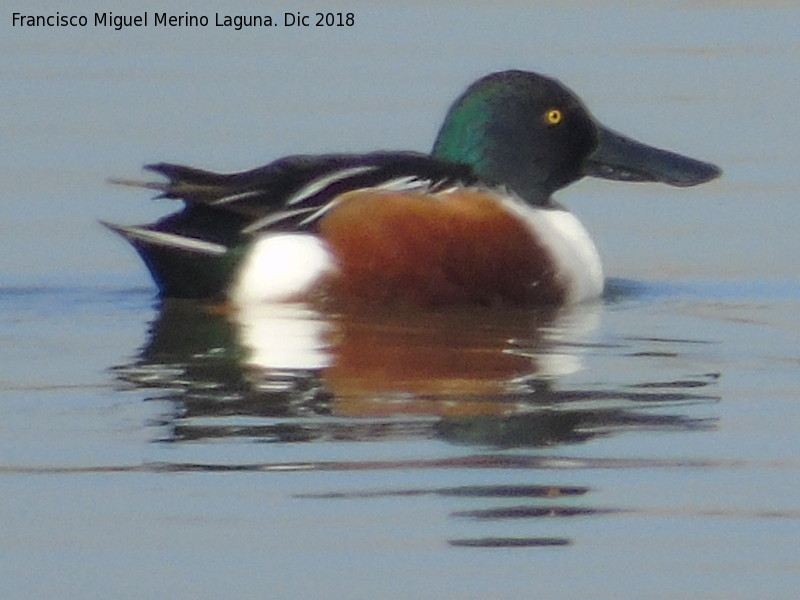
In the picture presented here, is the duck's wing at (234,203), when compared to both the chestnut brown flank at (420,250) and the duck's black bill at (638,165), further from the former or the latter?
the duck's black bill at (638,165)

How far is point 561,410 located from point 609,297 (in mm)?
2500

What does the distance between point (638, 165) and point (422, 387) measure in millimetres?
3024

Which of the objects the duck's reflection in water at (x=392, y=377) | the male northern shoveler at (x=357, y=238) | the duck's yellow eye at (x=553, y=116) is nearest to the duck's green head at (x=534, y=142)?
the duck's yellow eye at (x=553, y=116)

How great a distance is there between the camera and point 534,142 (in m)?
9.56

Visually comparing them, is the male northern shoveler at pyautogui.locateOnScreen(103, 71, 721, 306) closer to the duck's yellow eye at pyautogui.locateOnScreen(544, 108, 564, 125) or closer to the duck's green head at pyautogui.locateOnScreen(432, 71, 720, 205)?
the duck's green head at pyautogui.locateOnScreen(432, 71, 720, 205)

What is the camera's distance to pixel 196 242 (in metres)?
8.75

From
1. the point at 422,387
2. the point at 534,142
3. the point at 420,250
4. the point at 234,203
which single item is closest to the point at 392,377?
the point at 422,387

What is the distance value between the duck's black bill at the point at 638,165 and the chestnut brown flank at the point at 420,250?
121 centimetres

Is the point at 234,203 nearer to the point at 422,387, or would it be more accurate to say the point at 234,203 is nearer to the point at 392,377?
the point at 392,377

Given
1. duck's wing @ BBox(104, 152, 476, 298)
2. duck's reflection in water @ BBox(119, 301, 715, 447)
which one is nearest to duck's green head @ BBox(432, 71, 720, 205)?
duck's wing @ BBox(104, 152, 476, 298)

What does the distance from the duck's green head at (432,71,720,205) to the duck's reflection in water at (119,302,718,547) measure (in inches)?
33.6

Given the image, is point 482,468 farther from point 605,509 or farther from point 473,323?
point 473,323

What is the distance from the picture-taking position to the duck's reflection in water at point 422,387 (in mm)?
6125

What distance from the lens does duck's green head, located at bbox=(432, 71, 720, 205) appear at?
9.44m
